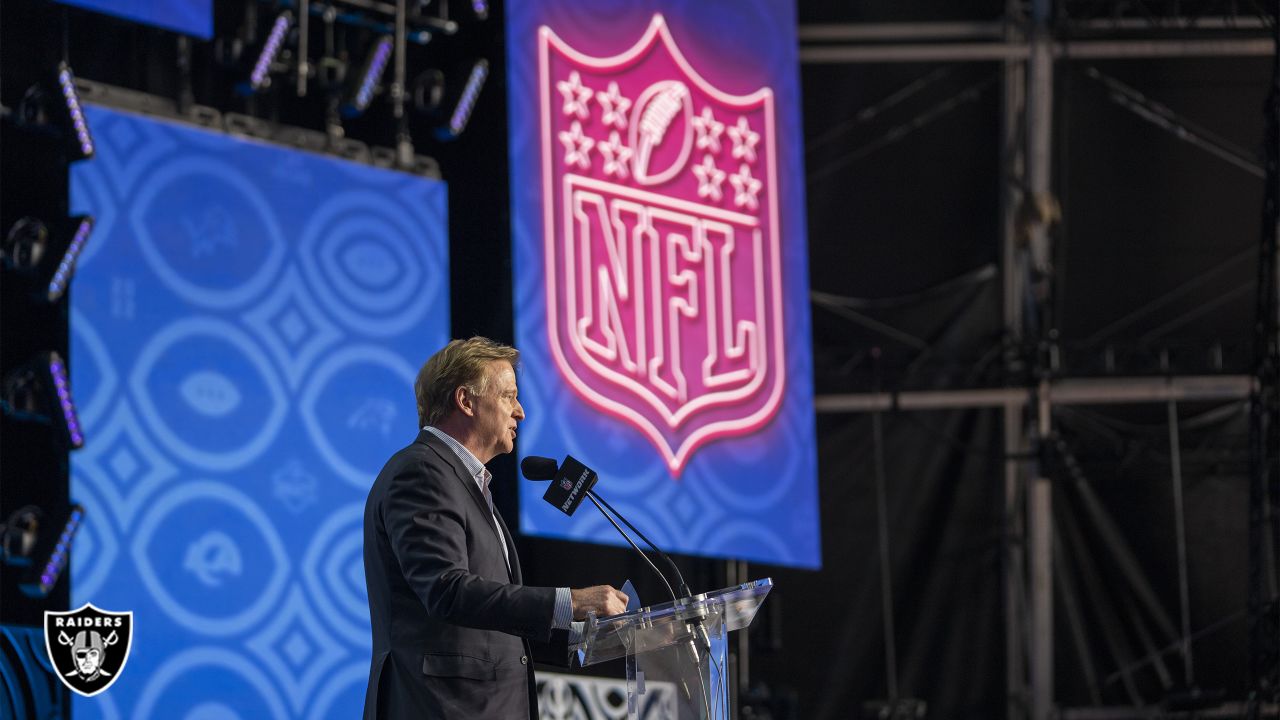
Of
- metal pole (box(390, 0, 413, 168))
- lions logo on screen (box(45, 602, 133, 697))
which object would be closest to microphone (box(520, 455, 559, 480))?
lions logo on screen (box(45, 602, 133, 697))

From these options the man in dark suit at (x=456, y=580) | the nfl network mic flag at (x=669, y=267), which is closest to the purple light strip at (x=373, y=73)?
the nfl network mic flag at (x=669, y=267)

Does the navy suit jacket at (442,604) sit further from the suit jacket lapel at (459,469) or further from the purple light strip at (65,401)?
the purple light strip at (65,401)

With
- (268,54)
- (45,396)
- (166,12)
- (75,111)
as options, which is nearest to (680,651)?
(45,396)

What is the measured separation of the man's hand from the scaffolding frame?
211 inches

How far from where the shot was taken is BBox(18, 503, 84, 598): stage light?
4.97 metres

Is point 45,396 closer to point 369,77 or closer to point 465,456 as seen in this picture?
point 369,77

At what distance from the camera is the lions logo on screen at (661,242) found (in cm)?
634

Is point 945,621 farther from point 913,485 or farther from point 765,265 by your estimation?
point 765,265

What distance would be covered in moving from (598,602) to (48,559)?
2.60 meters

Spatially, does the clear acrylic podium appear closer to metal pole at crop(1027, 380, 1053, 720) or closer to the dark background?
the dark background

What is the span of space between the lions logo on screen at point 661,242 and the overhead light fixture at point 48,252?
69.7 inches

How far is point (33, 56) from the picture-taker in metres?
5.54

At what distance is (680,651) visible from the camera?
3.13 m

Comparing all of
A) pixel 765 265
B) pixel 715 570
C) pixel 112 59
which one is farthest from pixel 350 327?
pixel 715 570
